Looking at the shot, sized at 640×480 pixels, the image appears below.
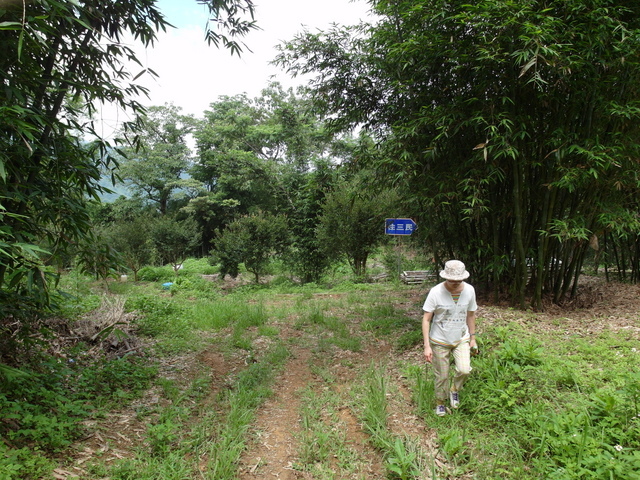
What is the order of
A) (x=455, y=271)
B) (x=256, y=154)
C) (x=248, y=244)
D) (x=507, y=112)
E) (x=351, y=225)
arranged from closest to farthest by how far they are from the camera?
1. (x=455, y=271)
2. (x=507, y=112)
3. (x=351, y=225)
4. (x=248, y=244)
5. (x=256, y=154)

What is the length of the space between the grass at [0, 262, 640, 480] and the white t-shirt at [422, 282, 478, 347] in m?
0.56

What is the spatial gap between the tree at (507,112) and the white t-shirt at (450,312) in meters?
1.79

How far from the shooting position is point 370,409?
112 inches

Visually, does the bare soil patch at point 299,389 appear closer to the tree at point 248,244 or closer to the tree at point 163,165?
the tree at point 248,244

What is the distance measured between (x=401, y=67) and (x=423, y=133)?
0.96 m

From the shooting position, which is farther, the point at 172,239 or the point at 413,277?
the point at 172,239

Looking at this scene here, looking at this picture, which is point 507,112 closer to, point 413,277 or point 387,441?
point 387,441

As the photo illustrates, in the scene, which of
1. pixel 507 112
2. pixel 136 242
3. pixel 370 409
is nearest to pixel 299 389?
pixel 370 409

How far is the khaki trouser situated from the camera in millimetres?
2748

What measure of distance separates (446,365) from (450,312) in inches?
16.8

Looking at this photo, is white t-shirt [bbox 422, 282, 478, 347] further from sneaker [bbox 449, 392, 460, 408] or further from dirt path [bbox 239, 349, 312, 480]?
dirt path [bbox 239, 349, 312, 480]

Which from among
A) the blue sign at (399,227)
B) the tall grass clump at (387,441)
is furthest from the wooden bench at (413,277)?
the tall grass clump at (387,441)

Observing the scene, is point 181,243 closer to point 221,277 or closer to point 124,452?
point 221,277

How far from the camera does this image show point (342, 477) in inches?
90.5
